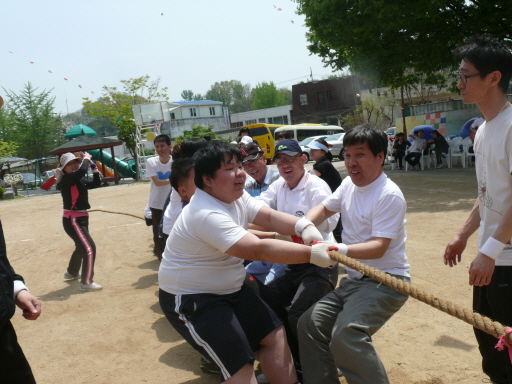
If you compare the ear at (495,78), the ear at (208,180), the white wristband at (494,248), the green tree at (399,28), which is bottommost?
→ the white wristband at (494,248)

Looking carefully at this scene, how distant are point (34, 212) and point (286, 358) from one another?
14611 millimetres

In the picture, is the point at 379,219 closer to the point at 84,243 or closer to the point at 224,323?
the point at 224,323

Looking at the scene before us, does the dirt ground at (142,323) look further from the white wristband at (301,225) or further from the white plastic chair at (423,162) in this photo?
the white plastic chair at (423,162)

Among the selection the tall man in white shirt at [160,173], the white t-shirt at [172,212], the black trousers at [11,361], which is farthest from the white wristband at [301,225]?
the tall man in white shirt at [160,173]

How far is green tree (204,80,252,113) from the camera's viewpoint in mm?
109000

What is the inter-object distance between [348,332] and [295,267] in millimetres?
1134

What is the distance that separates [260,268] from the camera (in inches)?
168

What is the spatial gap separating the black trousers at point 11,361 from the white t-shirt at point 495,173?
2621mm

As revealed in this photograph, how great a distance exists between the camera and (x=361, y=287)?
3.11m

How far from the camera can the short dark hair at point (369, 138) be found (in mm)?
3262

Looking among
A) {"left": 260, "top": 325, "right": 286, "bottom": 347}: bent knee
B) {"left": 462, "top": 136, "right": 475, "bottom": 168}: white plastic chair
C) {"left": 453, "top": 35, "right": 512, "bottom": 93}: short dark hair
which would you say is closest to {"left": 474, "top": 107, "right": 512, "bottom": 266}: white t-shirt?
{"left": 453, "top": 35, "right": 512, "bottom": 93}: short dark hair

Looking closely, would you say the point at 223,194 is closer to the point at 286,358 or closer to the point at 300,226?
the point at 300,226

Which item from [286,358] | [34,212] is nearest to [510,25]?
[286,358]

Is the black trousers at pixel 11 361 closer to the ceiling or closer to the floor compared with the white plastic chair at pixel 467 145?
closer to the ceiling
